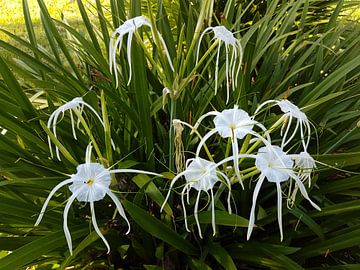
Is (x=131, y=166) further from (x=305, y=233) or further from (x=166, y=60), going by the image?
(x=305, y=233)

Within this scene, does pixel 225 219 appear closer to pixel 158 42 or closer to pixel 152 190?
pixel 152 190

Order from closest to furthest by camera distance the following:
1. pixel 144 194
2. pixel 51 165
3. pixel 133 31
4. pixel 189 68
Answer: pixel 133 31 → pixel 144 194 → pixel 51 165 → pixel 189 68

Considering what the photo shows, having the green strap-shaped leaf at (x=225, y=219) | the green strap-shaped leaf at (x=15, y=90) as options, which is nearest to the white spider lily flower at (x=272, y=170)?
the green strap-shaped leaf at (x=225, y=219)

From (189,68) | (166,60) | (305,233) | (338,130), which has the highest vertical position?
(166,60)

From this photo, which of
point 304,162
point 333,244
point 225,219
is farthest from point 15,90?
point 333,244

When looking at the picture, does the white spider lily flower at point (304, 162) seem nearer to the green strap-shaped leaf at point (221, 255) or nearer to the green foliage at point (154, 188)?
the green foliage at point (154, 188)

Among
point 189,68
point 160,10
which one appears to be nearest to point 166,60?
point 189,68

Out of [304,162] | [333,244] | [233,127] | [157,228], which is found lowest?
[333,244]

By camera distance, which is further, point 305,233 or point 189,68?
point 189,68

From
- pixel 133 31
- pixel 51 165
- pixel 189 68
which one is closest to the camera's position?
pixel 133 31
